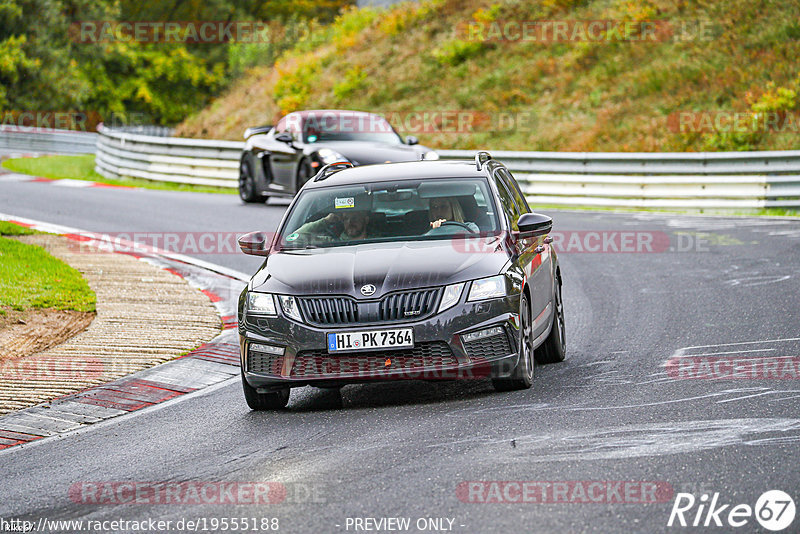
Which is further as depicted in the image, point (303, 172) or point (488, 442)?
point (303, 172)

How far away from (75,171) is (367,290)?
87.5 feet

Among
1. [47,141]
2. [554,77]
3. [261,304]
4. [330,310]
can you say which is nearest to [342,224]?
[261,304]

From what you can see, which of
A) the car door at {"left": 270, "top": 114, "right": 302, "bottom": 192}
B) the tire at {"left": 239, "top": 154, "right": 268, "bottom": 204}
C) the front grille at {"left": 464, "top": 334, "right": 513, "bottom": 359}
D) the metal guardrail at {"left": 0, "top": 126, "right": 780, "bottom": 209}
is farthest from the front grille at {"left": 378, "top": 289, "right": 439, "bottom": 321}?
the tire at {"left": 239, "top": 154, "right": 268, "bottom": 204}

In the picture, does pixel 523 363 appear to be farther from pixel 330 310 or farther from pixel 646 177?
pixel 646 177

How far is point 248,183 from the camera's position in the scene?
895 inches

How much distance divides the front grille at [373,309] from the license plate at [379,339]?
0.29ft

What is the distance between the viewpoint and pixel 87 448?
7.35 metres

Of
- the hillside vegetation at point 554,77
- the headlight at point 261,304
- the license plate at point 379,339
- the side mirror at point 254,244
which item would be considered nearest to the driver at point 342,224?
Answer: the side mirror at point 254,244

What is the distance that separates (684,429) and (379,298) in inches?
82.9

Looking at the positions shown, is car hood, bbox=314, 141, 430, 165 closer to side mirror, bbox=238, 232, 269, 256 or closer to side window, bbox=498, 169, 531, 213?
side window, bbox=498, 169, 531, 213

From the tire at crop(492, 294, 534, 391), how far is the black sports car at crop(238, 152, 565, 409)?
0.01 meters

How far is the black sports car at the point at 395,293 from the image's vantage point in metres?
7.72

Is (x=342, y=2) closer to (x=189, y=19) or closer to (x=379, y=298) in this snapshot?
(x=189, y=19)

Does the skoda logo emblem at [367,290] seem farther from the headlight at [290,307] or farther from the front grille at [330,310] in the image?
the headlight at [290,307]
